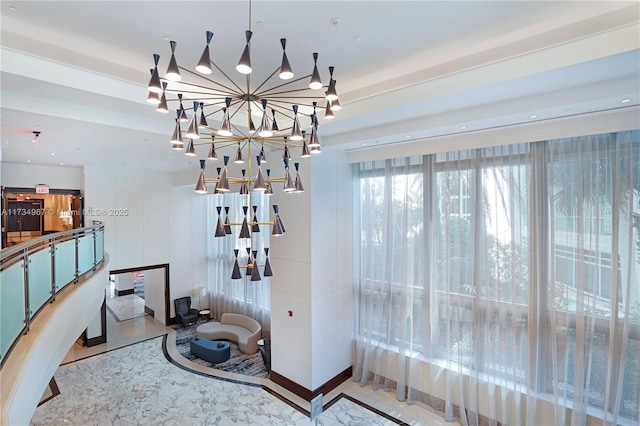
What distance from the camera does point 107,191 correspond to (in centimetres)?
823

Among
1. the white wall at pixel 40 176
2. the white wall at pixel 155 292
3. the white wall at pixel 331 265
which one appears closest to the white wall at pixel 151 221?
the white wall at pixel 155 292

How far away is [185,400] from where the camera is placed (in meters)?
5.65

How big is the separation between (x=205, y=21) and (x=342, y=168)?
3.45 meters

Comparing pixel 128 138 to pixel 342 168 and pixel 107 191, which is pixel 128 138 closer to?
pixel 342 168

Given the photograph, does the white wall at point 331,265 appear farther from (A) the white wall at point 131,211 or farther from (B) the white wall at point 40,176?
(B) the white wall at point 40,176

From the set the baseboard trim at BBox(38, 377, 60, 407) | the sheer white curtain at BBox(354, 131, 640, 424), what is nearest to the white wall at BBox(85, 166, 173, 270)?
the baseboard trim at BBox(38, 377, 60, 407)

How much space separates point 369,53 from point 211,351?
22.8ft

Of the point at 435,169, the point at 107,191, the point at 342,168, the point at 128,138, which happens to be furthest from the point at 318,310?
the point at 107,191

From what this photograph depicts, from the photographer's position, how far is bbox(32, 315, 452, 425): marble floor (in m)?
4.99

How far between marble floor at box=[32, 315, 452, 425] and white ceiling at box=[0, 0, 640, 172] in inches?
180

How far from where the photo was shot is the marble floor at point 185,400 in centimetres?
499

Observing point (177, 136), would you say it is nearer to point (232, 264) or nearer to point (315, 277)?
point (315, 277)

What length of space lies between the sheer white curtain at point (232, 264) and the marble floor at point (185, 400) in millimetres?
2080

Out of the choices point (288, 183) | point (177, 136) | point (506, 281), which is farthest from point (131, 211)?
point (506, 281)
